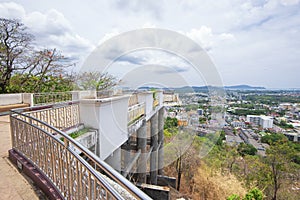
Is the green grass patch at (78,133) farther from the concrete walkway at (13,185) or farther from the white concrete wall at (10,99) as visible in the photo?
the white concrete wall at (10,99)

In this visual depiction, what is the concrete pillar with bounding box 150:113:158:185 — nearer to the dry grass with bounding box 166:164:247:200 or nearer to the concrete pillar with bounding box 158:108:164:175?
the concrete pillar with bounding box 158:108:164:175

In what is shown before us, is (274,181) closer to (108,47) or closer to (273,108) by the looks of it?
(273,108)

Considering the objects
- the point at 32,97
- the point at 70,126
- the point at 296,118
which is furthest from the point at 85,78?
the point at 296,118

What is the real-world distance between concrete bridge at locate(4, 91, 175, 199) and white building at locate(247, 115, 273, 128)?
8291 millimetres

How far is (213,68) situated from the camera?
5.16m

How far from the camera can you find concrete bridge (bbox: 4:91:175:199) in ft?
4.22

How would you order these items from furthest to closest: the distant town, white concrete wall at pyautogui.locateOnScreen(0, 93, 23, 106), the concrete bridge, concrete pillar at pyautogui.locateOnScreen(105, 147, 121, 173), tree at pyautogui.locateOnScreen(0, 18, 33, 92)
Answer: the distant town → tree at pyautogui.locateOnScreen(0, 18, 33, 92) → white concrete wall at pyautogui.locateOnScreen(0, 93, 23, 106) → concrete pillar at pyautogui.locateOnScreen(105, 147, 121, 173) → the concrete bridge

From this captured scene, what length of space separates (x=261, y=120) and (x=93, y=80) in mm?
11752

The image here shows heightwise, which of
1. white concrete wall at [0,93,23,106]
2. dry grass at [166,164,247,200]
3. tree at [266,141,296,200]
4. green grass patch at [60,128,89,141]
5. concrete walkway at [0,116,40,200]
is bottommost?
dry grass at [166,164,247,200]

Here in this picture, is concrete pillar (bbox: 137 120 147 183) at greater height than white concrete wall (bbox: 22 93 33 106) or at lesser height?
lesser

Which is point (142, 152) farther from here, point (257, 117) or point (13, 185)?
point (257, 117)

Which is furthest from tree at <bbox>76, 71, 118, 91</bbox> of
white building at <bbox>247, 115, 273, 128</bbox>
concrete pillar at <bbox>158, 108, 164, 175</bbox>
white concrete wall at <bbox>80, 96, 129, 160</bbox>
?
white building at <bbox>247, 115, 273, 128</bbox>

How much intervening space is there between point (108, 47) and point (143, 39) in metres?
1.39

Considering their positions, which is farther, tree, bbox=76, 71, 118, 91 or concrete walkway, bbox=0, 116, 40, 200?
tree, bbox=76, 71, 118, 91
